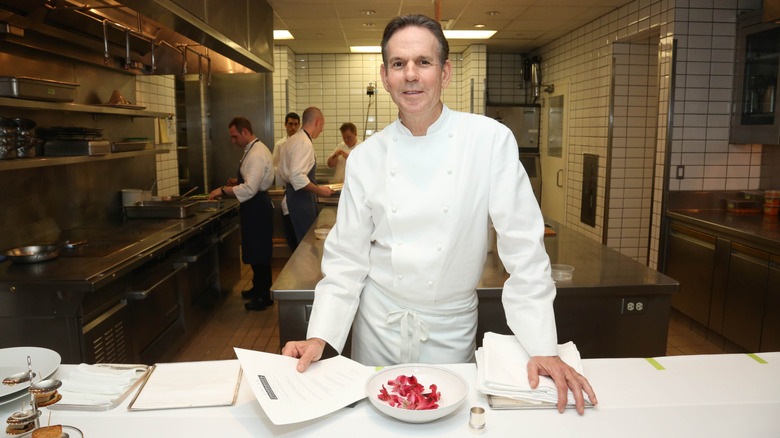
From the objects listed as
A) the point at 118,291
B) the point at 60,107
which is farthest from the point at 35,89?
the point at 118,291

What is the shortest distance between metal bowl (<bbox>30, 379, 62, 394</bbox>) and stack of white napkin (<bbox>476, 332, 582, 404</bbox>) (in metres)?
0.85

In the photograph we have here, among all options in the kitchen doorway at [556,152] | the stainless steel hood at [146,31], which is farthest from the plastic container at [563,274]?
the kitchen doorway at [556,152]

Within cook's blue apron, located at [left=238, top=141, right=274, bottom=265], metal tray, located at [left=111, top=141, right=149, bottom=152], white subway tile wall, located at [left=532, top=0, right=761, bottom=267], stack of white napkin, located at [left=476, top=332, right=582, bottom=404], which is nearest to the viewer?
stack of white napkin, located at [left=476, top=332, right=582, bottom=404]

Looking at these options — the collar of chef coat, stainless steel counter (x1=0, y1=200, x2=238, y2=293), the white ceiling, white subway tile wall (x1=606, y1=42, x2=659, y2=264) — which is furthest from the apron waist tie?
white subway tile wall (x1=606, y1=42, x2=659, y2=264)

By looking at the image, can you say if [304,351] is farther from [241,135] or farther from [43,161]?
[241,135]

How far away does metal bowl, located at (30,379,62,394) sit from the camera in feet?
3.36

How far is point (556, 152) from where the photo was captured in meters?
7.16

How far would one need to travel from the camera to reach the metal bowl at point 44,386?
1025 millimetres

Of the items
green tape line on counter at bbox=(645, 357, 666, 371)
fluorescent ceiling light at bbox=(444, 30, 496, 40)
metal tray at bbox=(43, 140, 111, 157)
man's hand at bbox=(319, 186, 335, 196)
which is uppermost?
fluorescent ceiling light at bbox=(444, 30, 496, 40)

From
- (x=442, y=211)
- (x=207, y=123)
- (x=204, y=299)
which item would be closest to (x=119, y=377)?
(x=442, y=211)

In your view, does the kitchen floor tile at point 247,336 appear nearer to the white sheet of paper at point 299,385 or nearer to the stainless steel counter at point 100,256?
the stainless steel counter at point 100,256

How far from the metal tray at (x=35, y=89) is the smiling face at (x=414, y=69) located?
189 cm

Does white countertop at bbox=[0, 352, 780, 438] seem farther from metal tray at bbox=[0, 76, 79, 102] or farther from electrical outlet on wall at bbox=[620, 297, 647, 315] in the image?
metal tray at bbox=[0, 76, 79, 102]

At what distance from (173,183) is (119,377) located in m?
4.21
